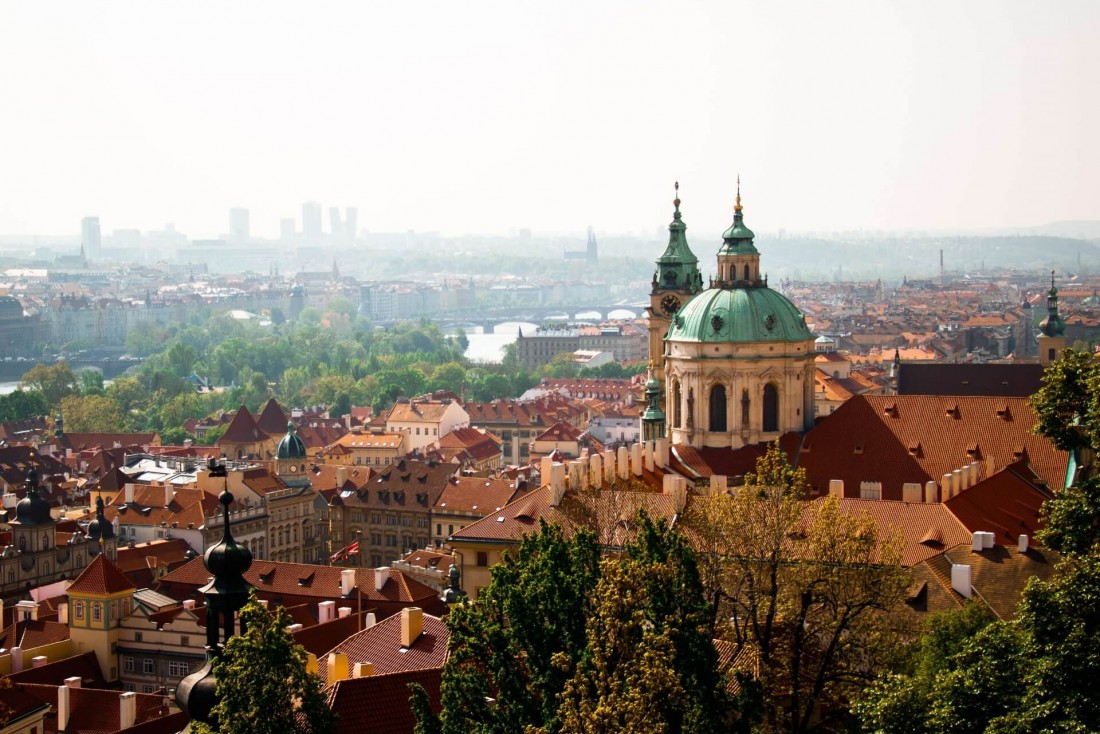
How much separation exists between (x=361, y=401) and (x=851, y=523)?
145898mm

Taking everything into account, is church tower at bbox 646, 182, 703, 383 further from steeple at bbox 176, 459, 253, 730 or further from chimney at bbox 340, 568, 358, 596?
steeple at bbox 176, 459, 253, 730

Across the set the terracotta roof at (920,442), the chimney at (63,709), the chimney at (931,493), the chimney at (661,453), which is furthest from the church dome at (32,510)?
the chimney at (931,493)

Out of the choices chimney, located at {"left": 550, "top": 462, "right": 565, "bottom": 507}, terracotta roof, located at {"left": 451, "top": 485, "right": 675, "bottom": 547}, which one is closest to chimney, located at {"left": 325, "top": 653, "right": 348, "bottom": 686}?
terracotta roof, located at {"left": 451, "top": 485, "right": 675, "bottom": 547}

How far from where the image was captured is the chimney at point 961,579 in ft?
150

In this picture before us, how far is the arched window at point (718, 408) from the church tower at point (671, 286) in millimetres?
22639

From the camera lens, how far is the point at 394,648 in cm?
4672

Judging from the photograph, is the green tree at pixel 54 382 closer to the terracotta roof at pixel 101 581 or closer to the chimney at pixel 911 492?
the terracotta roof at pixel 101 581

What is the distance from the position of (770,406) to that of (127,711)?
29514 millimetres

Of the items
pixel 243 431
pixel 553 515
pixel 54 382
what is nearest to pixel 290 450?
pixel 243 431

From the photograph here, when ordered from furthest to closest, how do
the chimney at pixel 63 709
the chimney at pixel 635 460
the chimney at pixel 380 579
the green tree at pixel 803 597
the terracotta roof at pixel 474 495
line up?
the terracotta roof at pixel 474 495, the chimney at pixel 635 460, the chimney at pixel 380 579, the chimney at pixel 63 709, the green tree at pixel 803 597

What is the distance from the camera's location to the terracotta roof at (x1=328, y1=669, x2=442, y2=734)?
3759cm

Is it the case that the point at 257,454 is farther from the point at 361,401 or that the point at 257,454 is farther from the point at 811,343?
the point at 811,343

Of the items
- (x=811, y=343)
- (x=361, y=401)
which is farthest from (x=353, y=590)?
(x=361, y=401)

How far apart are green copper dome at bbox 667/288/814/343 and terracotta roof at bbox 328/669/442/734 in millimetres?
31804
